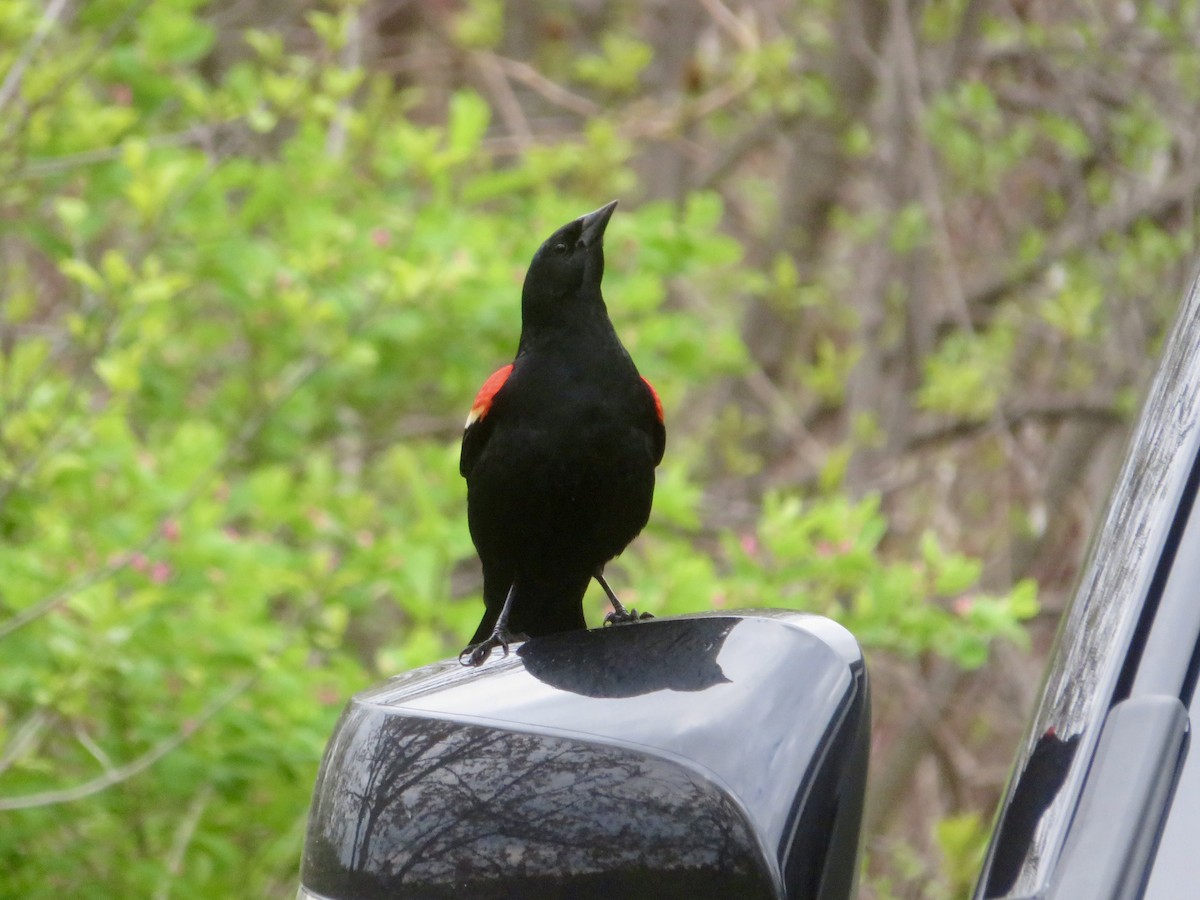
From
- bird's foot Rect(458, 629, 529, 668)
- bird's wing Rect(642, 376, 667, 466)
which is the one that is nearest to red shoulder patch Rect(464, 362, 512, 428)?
bird's wing Rect(642, 376, 667, 466)

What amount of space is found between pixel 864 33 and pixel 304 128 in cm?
332

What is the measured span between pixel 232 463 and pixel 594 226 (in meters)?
2.52

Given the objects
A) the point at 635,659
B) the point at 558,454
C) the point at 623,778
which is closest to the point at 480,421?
the point at 558,454

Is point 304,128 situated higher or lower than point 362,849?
higher

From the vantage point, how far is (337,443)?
6.21 m

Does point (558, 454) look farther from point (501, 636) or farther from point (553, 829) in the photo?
point (553, 829)

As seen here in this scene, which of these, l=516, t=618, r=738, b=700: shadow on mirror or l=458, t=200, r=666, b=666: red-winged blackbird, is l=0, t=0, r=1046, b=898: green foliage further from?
l=516, t=618, r=738, b=700: shadow on mirror

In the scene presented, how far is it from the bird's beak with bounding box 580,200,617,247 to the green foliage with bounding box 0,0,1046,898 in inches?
41.6

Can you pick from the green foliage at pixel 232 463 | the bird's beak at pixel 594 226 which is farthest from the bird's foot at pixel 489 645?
the green foliage at pixel 232 463

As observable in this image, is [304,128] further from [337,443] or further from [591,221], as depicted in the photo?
[591,221]

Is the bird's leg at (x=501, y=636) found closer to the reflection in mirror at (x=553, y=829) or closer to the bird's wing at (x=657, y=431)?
the bird's wing at (x=657, y=431)

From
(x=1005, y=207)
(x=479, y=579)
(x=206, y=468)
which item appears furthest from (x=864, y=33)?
(x=206, y=468)

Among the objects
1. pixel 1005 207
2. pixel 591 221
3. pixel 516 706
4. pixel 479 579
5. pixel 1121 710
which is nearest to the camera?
pixel 1121 710

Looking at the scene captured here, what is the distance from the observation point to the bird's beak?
2.71 m
